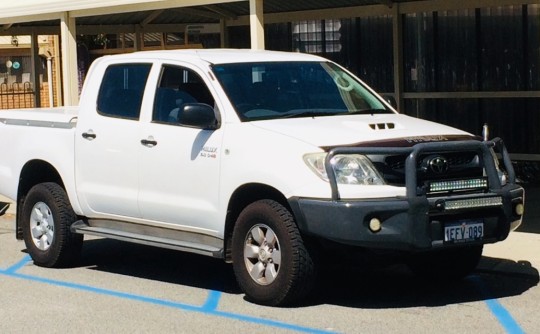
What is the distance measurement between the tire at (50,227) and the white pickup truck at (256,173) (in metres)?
0.02

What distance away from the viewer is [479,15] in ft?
52.4

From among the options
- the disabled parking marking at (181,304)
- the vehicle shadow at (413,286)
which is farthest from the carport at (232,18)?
the disabled parking marking at (181,304)

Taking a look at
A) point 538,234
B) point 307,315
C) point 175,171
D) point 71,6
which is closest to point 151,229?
point 175,171

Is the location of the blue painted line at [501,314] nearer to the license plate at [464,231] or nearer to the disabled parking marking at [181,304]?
the license plate at [464,231]

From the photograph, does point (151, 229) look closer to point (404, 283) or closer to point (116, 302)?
point (116, 302)

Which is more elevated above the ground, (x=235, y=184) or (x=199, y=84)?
(x=199, y=84)

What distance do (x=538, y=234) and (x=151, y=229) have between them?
4156 mm

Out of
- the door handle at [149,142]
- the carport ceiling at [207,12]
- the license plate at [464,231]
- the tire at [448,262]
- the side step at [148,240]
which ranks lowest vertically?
the tire at [448,262]

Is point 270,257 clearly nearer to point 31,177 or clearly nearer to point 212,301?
point 212,301

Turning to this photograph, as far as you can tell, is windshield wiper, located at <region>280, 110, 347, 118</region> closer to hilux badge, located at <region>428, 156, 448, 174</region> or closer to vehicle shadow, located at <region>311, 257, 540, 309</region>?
hilux badge, located at <region>428, 156, 448, 174</region>

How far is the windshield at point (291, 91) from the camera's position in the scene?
28.8 ft

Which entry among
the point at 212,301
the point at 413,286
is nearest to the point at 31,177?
the point at 212,301

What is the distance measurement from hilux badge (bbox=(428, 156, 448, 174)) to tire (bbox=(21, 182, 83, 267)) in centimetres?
384

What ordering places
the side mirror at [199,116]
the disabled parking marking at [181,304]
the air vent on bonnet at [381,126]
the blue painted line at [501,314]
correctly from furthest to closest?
the side mirror at [199,116] → the air vent on bonnet at [381,126] → the disabled parking marking at [181,304] → the blue painted line at [501,314]
